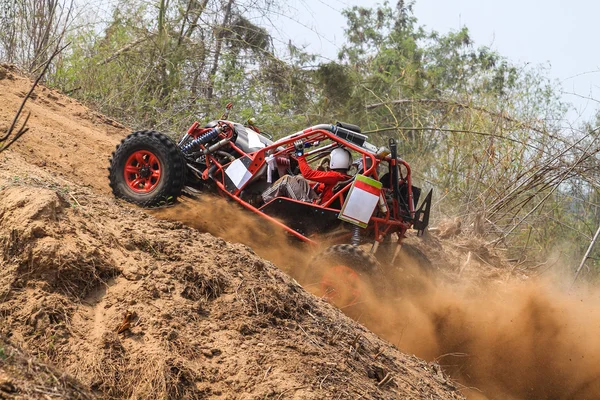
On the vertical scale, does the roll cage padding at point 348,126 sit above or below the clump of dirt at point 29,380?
above

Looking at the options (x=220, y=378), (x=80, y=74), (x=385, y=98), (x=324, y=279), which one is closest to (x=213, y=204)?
(x=324, y=279)

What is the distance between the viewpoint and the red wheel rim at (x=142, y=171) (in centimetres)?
901

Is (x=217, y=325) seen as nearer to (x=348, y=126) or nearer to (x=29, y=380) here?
(x=29, y=380)

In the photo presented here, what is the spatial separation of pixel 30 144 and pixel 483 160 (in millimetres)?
7741

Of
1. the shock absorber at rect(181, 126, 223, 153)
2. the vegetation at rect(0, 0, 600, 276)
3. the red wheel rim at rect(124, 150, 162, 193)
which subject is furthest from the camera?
the vegetation at rect(0, 0, 600, 276)

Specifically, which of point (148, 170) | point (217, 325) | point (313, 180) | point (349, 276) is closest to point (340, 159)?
point (313, 180)

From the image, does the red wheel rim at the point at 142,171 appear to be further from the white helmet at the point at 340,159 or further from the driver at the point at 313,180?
the white helmet at the point at 340,159

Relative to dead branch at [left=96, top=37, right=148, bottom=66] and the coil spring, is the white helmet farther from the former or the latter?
dead branch at [left=96, top=37, right=148, bottom=66]

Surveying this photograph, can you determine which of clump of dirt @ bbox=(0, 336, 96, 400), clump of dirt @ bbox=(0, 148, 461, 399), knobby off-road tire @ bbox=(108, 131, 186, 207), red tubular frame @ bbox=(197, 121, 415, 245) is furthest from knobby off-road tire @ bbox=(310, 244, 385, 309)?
clump of dirt @ bbox=(0, 336, 96, 400)

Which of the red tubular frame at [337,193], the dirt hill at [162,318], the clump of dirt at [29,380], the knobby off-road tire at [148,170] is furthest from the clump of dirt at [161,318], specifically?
the knobby off-road tire at [148,170]

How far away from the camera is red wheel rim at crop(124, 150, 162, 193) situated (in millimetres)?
9008

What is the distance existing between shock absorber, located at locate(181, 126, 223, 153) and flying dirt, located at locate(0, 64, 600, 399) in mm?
2622

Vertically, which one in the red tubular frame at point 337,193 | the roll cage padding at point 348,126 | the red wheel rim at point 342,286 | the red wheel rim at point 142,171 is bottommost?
the red wheel rim at point 342,286

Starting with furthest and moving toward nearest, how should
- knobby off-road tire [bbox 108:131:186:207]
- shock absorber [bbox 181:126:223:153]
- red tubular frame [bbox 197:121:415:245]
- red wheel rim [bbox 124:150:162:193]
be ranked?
shock absorber [bbox 181:126:223:153] → red wheel rim [bbox 124:150:162:193] → knobby off-road tire [bbox 108:131:186:207] → red tubular frame [bbox 197:121:415:245]
